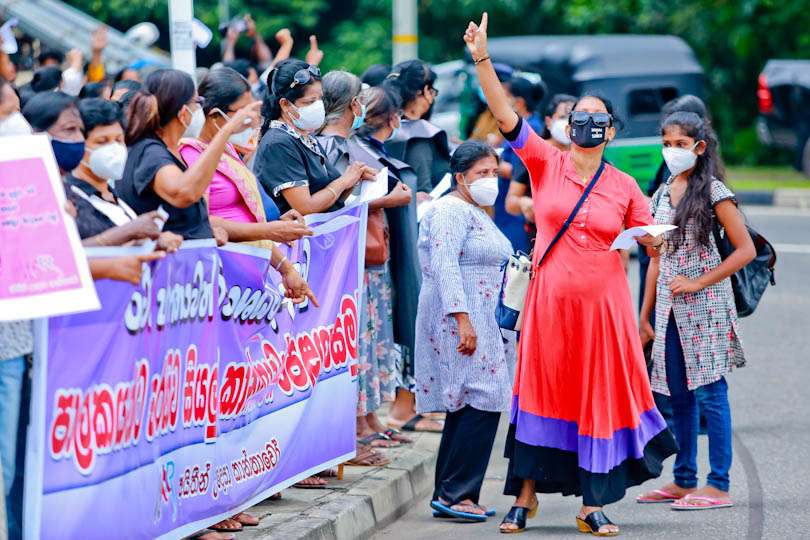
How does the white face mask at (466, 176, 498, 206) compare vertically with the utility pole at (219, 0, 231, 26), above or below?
below

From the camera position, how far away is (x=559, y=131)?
27.7 feet

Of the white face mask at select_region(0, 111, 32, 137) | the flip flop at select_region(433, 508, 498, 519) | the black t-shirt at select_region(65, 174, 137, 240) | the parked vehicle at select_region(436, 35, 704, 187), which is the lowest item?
the flip flop at select_region(433, 508, 498, 519)

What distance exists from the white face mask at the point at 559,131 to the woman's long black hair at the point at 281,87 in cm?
246

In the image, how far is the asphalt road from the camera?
20.2 ft

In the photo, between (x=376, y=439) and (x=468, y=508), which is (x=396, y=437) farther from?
(x=468, y=508)

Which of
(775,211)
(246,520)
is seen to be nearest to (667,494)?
(246,520)

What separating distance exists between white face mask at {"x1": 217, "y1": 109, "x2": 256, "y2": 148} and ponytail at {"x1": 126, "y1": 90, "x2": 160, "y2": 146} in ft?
2.51

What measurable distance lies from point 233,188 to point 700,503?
8.78ft

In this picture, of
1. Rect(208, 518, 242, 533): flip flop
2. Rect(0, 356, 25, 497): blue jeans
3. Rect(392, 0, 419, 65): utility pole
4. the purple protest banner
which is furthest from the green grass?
Rect(0, 356, 25, 497): blue jeans

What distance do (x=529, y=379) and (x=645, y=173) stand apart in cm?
963

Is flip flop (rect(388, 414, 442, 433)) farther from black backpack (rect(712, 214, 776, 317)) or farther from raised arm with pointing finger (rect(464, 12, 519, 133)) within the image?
raised arm with pointing finger (rect(464, 12, 519, 133))

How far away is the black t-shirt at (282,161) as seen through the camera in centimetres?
628

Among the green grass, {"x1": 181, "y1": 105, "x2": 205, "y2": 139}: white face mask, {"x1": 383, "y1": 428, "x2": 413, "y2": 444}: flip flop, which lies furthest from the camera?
the green grass

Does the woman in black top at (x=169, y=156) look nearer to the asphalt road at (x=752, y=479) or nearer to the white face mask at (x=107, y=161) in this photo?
the white face mask at (x=107, y=161)
